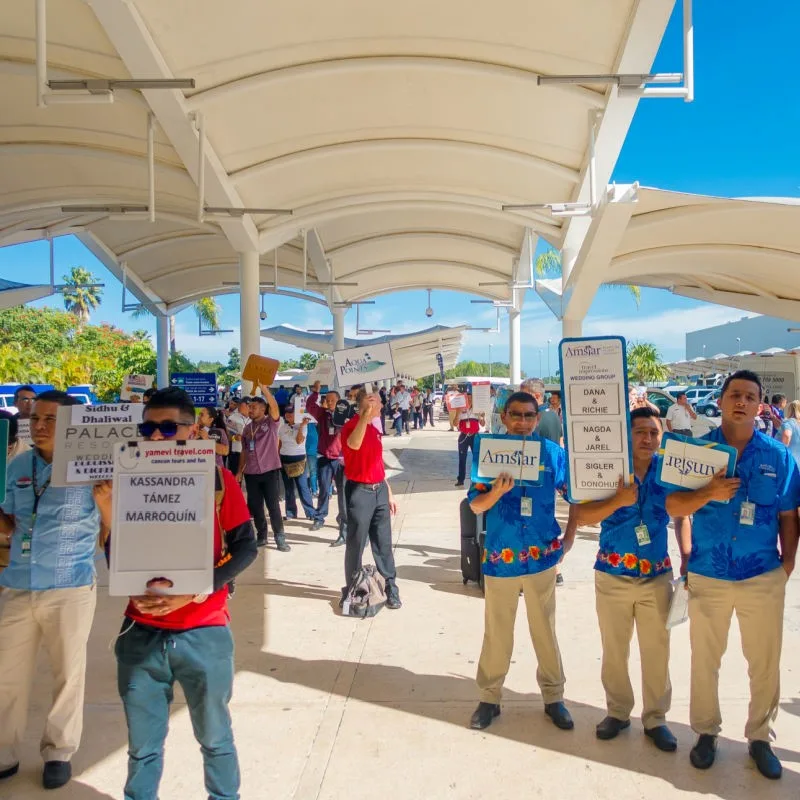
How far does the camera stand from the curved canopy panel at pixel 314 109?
7.82m

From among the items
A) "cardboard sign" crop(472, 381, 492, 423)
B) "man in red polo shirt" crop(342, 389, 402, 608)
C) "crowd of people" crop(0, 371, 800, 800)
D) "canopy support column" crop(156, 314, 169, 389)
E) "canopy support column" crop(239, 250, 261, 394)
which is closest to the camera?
"crowd of people" crop(0, 371, 800, 800)

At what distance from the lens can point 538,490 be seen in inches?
157

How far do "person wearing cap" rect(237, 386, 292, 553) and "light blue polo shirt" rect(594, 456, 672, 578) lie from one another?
5.05m

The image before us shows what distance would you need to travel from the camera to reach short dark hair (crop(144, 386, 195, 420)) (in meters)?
2.84

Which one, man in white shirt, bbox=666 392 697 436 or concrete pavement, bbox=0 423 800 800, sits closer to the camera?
concrete pavement, bbox=0 423 800 800

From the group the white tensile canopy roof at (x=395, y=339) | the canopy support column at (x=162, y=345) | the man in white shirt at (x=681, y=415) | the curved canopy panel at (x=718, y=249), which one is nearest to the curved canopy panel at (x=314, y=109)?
the curved canopy panel at (x=718, y=249)

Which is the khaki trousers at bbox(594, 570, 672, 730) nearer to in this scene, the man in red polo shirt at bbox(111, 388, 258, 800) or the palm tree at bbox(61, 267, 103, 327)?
the man in red polo shirt at bbox(111, 388, 258, 800)

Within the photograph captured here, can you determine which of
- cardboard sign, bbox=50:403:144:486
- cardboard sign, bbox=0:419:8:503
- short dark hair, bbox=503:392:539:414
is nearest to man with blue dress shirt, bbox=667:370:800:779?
short dark hair, bbox=503:392:539:414

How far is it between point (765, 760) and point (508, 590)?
4.79 ft

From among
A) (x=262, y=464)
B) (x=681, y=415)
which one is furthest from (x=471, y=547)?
(x=681, y=415)

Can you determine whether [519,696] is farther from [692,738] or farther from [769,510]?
[769,510]

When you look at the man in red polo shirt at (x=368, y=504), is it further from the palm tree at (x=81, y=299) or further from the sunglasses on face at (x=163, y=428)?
the palm tree at (x=81, y=299)

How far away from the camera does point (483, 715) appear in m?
3.96

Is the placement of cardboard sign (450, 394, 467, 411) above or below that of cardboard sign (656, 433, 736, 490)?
above
